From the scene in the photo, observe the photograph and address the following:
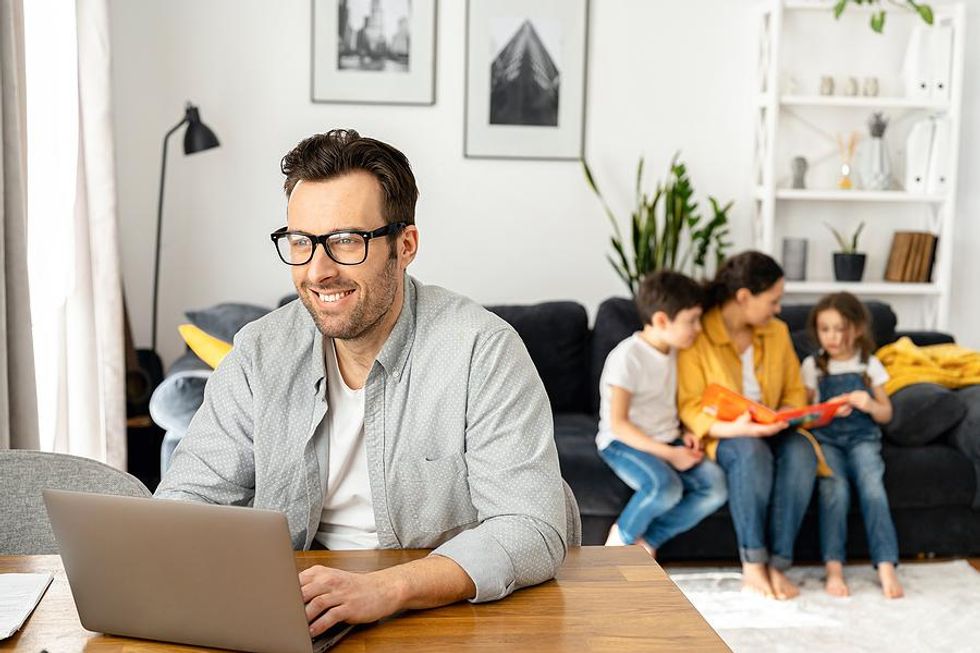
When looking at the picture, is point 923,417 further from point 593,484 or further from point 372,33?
point 372,33

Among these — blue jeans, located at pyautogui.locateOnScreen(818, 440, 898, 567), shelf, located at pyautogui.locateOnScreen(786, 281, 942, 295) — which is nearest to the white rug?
blue jeans, located at pyautogui.locateOnScreen(818, 440, 898, 567)

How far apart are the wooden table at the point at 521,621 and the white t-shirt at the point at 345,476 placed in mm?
193

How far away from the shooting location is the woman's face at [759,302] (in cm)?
368

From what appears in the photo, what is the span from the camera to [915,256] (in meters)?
4.68

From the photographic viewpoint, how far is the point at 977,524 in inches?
149

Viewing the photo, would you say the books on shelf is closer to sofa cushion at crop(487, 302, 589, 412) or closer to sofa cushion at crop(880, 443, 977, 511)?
sofa cushion at crop(880, 443, 977, 511)

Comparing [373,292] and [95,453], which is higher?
[373,292]

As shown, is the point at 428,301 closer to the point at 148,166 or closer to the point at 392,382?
the point at 392,382

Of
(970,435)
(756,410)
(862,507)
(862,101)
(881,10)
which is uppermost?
(881,10)

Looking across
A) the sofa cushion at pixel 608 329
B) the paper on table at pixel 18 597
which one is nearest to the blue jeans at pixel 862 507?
the sofa cushion at pixel 608 329

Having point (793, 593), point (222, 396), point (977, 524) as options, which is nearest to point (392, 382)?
point (222, 396)

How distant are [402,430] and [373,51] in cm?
303

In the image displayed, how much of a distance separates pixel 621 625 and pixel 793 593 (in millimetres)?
2291

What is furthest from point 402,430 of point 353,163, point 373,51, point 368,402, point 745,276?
point 373,51
